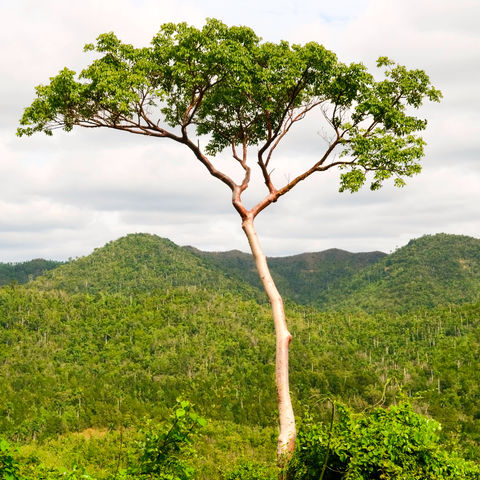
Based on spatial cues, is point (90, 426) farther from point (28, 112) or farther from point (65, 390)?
point (28, 112)

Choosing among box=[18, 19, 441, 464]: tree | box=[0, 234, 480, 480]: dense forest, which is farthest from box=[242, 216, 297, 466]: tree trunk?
box=[0, 234, 480, 480]: dense forest

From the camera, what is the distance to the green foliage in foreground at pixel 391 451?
272 inches

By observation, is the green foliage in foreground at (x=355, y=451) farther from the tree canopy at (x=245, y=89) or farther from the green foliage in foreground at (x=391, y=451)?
the tree canopy at (x=245, y=89)

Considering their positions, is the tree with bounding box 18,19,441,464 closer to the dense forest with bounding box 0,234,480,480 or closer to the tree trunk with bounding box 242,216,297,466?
the tree trunk with bounding box 242,216,297,466

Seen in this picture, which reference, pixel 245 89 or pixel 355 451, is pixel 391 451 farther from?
pixel 245 89

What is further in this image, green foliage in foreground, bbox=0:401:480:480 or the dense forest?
the dense forest

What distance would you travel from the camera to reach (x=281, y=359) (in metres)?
11.8

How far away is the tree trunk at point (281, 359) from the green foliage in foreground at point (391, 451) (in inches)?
97.3

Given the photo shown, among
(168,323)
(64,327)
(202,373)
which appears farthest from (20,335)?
(202,373)

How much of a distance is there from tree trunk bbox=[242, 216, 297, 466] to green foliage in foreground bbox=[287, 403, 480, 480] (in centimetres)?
247

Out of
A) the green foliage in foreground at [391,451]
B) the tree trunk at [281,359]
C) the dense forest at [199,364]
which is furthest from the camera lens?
the dense forest at [199,364]

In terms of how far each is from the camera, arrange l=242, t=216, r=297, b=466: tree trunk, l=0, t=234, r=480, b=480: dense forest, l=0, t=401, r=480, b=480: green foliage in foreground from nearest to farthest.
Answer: l=0, t=401, r=480, b=480: green foliage in foreground < l=242, t=216, r=297, b=466: tree trunk < l=0, t=234, r=480, b=480: dense forest

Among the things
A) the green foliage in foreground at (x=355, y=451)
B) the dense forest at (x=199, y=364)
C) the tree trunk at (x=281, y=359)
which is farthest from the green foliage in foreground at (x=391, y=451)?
the dense forest at (x=199, y=364)

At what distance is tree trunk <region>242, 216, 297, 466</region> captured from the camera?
10.7 metres
